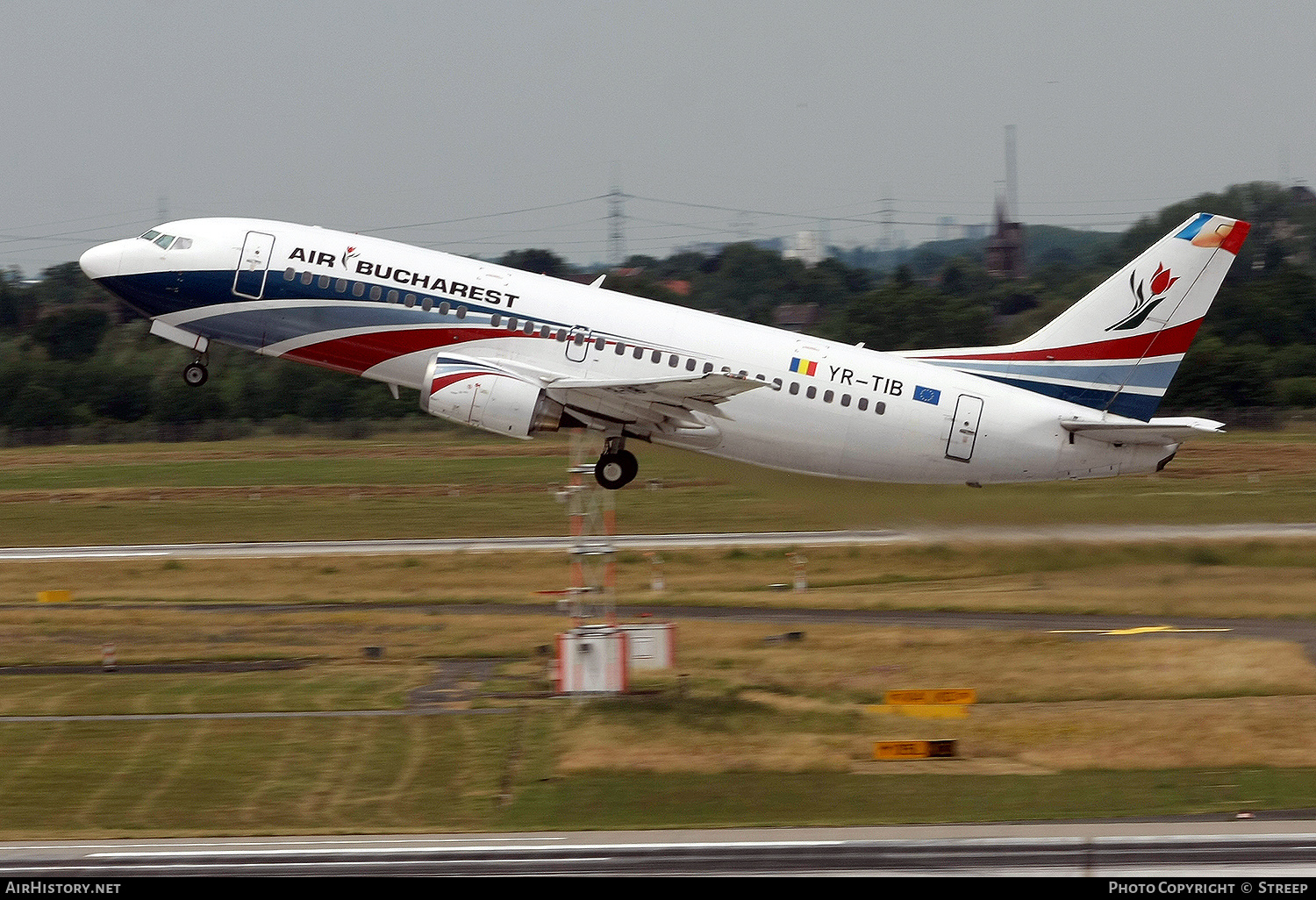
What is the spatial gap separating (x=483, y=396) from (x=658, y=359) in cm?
446

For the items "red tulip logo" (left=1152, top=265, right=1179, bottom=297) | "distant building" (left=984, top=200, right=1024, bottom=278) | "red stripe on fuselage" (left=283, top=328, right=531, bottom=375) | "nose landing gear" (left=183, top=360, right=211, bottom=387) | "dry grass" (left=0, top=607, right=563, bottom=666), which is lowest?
"dry grass" (left=0, top=607, right=563, bottom=666)

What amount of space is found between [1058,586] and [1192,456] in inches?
1331

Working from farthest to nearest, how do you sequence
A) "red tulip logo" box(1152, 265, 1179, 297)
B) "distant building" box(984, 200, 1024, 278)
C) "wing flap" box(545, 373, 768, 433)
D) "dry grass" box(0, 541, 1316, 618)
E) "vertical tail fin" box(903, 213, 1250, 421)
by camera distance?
"distant building" box(984, 200, 1024, 278) < "dry grass" box(0, 541, 1316, 618) < "red tulip logo" box(1152, 265, 1179, 297) < "vertical tail fin" box(903, 213, 1250, 421) < "wing flap" box(545, 373, 768, 433)

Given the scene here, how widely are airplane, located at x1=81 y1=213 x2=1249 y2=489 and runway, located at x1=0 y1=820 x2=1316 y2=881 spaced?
13087 mm

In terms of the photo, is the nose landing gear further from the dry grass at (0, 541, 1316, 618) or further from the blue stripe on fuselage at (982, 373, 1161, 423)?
the blue stripe on fuselage at (982, 373, 1161, 423)

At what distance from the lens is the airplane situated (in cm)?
3606

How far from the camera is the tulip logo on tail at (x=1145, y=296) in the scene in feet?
126

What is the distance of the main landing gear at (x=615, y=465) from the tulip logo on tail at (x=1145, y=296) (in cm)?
1335

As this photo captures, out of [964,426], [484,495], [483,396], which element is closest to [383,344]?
[483,396]

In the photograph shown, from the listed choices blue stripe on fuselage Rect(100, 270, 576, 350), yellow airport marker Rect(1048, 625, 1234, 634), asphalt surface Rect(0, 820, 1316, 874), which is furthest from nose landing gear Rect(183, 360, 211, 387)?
yellow airport marker Rect(1048, 625, 1234, 634)

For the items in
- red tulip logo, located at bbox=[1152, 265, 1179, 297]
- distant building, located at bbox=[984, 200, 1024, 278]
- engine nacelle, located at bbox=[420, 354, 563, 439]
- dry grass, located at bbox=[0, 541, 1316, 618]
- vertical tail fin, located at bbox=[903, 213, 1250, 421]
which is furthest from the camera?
distant building, located at bbox=[984, 200, 1024, 278]

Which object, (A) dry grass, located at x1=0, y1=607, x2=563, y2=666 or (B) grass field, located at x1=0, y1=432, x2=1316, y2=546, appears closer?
(A) dry grass, located at x1=0, y1=607, x2=563, y2=666

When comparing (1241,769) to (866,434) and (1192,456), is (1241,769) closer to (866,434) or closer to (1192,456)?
(866,434)

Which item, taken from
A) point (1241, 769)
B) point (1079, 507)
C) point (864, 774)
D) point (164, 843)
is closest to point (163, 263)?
point (164, 843)
